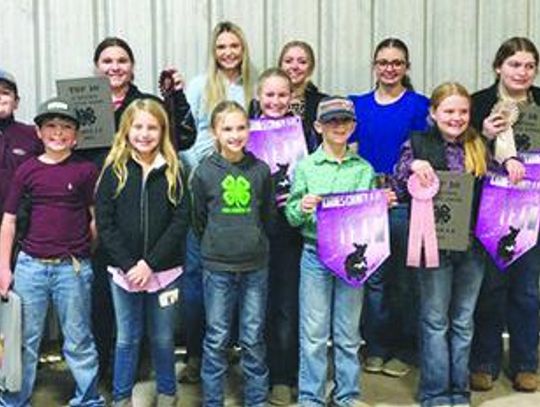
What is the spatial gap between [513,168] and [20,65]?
2475 mm

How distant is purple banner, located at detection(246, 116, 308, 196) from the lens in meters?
3.84

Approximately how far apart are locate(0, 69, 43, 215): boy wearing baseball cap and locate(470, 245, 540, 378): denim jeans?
7.13 ft

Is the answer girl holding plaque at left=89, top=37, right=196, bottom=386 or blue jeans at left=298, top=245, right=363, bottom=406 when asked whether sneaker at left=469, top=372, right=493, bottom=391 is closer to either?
blue jeans at left=298, top=245, right=363, bottom=406

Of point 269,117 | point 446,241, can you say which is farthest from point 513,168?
point 269,117

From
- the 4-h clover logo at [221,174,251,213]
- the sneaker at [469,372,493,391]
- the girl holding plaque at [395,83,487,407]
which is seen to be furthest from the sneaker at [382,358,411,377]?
the 4-h clover logo at [221,174,251,213]

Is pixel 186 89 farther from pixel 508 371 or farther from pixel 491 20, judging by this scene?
pixel 508 371

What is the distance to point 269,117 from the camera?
3.86 metres

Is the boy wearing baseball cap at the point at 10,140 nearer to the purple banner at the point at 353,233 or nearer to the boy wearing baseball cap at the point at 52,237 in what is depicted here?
the boy wearing baseball cap at the point at 52,237

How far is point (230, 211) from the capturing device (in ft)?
11.9

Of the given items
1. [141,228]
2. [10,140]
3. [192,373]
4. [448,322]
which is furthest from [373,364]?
[10,140]

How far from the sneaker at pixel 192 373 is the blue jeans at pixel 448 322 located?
1082 mm

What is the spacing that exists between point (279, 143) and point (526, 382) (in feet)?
5.40

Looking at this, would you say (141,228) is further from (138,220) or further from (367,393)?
(367,393)

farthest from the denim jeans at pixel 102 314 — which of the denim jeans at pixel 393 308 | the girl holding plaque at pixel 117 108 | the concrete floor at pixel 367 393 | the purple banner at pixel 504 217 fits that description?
the purple banner at pixel 504 217
